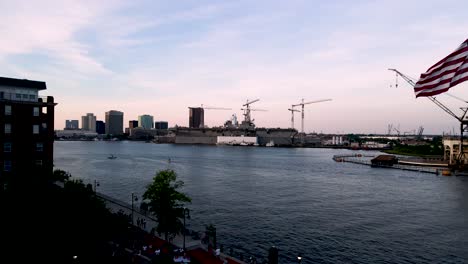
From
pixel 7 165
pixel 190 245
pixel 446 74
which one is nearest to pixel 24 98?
pixel 7 165

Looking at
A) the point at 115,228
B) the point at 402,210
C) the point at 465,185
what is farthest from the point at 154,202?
the point at 465,185

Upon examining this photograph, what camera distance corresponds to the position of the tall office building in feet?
118

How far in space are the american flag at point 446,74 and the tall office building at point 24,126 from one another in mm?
33437

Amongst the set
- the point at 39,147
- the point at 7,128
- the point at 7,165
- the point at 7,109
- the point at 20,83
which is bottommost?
the point at 7,165

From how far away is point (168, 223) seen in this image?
1157 inches

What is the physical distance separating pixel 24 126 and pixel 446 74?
37681 mm

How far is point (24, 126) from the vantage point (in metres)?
37.2

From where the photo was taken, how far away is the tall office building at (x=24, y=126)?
118ft

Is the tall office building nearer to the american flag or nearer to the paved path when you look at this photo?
the paved path

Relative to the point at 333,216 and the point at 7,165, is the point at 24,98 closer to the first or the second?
the point at 7,165

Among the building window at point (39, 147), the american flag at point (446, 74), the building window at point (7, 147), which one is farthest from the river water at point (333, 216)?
the building window at point (7, 147)

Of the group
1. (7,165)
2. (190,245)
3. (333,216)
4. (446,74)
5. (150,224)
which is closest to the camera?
(446,74)

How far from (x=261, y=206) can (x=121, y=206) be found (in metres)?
20.5

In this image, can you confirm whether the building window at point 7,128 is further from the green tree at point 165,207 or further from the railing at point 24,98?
the green tree at point 165,207
